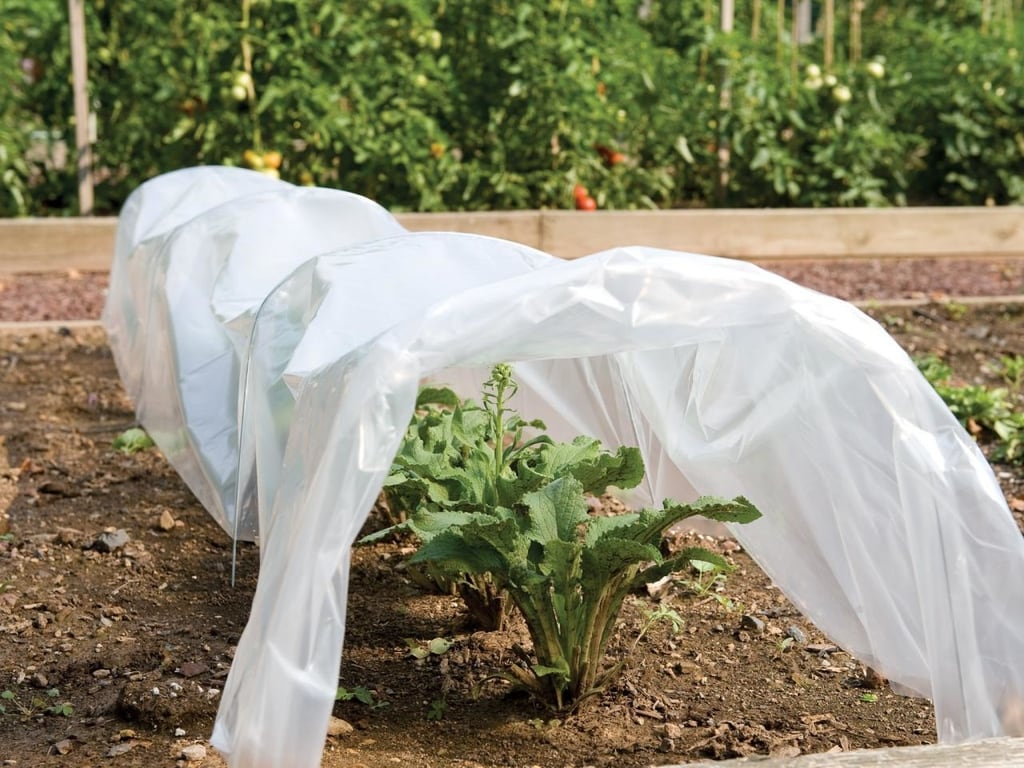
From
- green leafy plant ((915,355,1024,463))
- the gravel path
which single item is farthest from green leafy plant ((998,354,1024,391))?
the gravel path

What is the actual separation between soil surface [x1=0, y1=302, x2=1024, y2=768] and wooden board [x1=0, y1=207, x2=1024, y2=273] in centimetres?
303

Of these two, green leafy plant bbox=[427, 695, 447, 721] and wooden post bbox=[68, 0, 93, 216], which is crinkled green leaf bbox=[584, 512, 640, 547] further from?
wooden post bbox=[68, 0, 93, 216]

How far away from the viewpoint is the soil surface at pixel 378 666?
2533 mm

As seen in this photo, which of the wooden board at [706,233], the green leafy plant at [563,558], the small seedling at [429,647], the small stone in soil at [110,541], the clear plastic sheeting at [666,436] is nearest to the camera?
the clear plastic sheeting at [666,436]

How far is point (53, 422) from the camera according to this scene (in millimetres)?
4867

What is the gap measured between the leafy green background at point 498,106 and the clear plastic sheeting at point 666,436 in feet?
14.6

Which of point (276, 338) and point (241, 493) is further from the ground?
point (276, 338)

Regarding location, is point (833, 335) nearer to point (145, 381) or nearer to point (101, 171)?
point (145, 381)

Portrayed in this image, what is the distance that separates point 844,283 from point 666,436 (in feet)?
14.8

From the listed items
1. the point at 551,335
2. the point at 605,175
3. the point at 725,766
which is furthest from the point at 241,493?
the point at 605,175

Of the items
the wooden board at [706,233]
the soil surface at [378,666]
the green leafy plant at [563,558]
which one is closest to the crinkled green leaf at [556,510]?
the green leafy plant at [563,558]

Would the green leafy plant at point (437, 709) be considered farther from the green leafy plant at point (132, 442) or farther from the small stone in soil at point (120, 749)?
the green leafy plant at point (132, 442)

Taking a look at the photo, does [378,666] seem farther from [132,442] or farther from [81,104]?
[81,104]

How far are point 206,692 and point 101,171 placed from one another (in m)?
5.98
